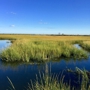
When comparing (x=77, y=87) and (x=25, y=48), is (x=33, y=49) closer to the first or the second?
(x=25, y=48)

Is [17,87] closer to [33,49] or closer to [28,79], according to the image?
[28,79]

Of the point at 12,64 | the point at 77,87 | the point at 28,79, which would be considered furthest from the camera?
the point at 12,64

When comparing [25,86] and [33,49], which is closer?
[25,86]

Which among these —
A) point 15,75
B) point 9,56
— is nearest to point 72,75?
point 15,75

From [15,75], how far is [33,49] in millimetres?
5803

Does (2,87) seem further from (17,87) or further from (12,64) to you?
(12,64)

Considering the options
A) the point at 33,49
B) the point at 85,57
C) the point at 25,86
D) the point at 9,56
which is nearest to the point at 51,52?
the point at 33,49

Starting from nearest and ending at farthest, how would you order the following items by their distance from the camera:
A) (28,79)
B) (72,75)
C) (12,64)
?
(28,79) → (72,75) → (12,64)

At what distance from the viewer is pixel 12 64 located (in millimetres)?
12016

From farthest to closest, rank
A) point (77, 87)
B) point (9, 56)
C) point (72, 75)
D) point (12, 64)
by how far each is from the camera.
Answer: point (9, 56)
point (12, 64)
point (72, 75)
point (77, 87)

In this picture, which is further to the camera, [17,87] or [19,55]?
[19,55]

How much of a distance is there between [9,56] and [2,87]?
588 centimetres

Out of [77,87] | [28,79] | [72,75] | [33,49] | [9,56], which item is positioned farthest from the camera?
[33,49]

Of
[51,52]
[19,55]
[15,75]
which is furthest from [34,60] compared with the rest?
[15,75]
